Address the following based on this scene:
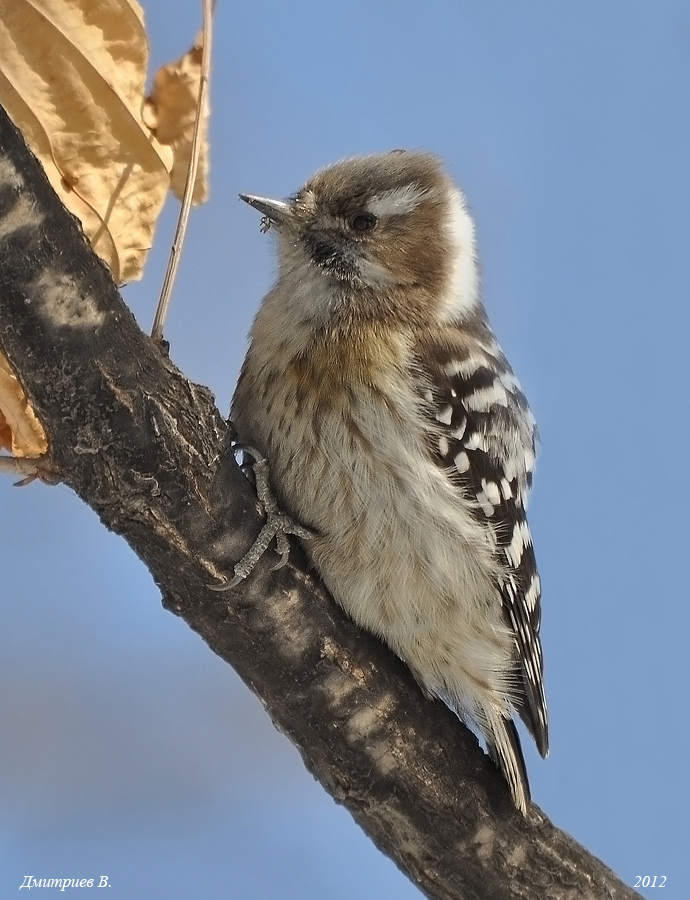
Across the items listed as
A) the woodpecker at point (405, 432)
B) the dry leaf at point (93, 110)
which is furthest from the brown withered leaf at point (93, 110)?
the woodpecker at point (405, 432)

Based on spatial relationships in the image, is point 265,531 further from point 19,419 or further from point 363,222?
point 363,222

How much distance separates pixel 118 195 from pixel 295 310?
1.88 feet

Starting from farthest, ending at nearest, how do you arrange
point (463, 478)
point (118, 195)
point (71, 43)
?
1. point (463, 478)
2. point (118, 195)
3. point (71, 43)

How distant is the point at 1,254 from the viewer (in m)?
1.72

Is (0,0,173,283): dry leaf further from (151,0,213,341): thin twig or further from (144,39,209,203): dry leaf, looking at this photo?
(151,0,213,341): thin twig

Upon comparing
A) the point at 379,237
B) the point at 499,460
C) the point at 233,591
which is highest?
the point at 379,237

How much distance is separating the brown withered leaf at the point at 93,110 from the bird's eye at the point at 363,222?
649mm

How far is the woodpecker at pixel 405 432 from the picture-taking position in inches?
93.1

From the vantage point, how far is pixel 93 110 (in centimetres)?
209

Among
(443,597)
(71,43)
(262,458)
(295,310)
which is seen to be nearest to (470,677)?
(443,597)

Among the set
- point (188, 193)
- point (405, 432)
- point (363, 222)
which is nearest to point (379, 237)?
point (363, 222)

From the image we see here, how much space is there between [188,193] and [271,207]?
83 cm

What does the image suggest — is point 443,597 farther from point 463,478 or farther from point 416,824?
point 416,824

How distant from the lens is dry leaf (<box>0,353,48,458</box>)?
2.06 metres
